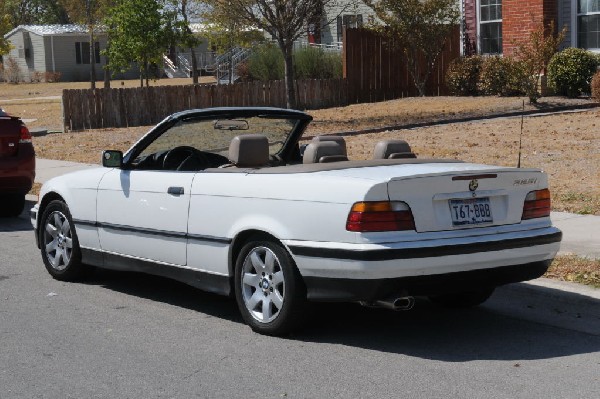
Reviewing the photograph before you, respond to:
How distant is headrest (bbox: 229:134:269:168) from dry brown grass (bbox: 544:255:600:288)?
2.46 m

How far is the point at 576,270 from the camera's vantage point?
8336mm

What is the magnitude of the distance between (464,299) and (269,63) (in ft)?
98.2

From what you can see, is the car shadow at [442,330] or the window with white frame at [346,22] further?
the window with white frame at [346,22]

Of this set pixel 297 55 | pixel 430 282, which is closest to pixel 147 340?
pixel 430 282

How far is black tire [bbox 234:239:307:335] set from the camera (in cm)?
680

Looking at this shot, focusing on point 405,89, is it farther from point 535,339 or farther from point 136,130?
point 535,339

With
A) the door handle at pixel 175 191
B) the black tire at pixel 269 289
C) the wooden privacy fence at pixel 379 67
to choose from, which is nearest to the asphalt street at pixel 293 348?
the black tire at pixel 269 289

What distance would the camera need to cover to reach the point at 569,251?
919cm

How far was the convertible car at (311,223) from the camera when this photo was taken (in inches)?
256

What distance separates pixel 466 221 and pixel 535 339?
0.95 meters

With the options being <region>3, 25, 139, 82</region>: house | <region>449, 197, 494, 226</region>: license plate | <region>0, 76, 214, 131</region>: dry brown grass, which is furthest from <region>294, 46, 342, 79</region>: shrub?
<region>3, 25, 139, 82</region>: house

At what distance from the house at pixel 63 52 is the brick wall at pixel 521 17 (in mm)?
40910

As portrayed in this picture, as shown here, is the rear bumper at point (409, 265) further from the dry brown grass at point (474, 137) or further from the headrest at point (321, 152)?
the dry brown grass at point (474, 137)

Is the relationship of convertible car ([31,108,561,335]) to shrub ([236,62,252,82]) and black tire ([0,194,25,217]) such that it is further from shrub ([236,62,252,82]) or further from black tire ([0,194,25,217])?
shrub ([236,62,252,82])
